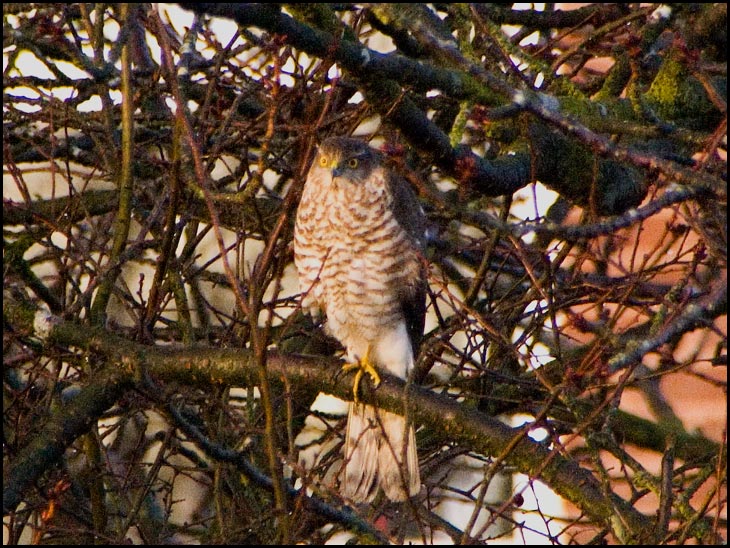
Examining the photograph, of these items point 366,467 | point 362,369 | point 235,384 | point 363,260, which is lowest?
point 235,384

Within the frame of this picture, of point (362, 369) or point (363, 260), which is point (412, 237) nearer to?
point (363, 260)

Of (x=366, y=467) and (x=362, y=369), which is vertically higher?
(x=362, y=369)

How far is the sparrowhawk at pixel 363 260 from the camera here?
4.41 m

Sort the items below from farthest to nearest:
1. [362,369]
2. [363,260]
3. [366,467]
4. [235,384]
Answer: [363,260] → [366,467] → [362,369] → [235,384]

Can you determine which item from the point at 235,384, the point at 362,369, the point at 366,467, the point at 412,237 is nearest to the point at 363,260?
the point at 412,237

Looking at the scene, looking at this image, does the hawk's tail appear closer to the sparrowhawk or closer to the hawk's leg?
the sparrowhawk

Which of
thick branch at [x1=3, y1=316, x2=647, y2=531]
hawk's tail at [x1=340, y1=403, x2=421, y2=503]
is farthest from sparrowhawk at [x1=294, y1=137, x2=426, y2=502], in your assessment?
thick branch at [x1=3, y1=316, x2=647, y2=531]

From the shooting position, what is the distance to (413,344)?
4.79m

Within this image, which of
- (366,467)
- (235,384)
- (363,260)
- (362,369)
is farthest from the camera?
(363,260)

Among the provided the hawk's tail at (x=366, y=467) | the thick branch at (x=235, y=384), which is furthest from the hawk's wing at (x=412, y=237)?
the thick branch at (x=235, y=384)

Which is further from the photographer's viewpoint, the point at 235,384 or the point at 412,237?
the point at 412,237

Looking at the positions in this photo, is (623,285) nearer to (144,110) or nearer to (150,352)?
→ (150,352)

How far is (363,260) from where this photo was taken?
4.51 metres

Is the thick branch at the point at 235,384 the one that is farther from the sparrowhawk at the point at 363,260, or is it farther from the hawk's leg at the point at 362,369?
the sparrowhawk at the point at 363,260
